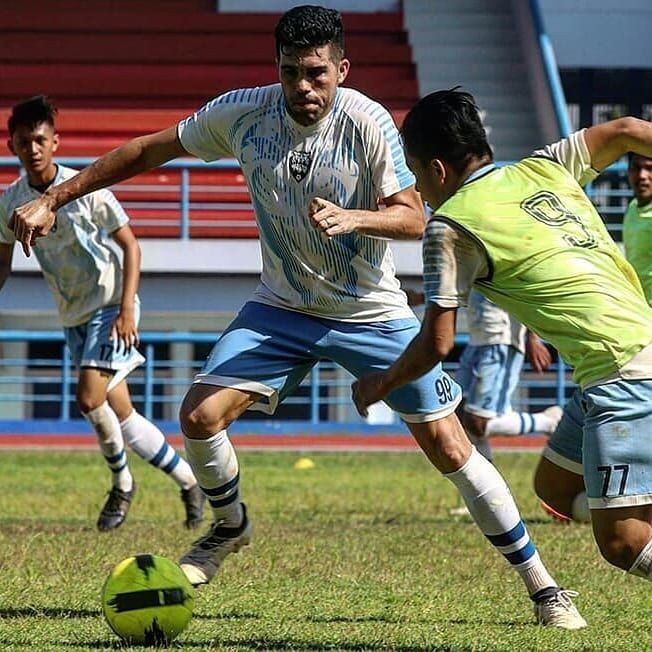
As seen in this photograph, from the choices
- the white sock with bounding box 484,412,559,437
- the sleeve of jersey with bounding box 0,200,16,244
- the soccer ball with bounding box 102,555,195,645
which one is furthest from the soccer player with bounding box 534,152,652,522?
the white sock with bounding box 484,412,559,437

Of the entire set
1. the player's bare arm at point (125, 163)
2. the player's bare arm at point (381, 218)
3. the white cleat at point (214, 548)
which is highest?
the player's bare arm at point (125, 163)

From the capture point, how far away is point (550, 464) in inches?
231

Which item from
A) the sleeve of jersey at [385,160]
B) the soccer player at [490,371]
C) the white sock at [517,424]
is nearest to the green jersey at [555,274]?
the sleeve of jersey at [385,160]

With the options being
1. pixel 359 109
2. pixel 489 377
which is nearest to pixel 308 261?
pixel 359 109

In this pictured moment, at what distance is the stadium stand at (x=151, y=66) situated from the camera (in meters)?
22.2

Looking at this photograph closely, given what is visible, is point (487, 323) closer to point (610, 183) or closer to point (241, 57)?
point (610, 183)

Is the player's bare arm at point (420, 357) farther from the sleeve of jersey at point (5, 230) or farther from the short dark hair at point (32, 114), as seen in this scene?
the short dark hair at point (32, 114)

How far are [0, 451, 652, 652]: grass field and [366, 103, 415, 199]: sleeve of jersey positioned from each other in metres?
1.58

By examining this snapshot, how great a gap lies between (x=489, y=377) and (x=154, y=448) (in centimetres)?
234

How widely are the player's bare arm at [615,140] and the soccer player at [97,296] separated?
385 centimetres

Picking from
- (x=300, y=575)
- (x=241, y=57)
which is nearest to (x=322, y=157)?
(x=300, y=575)

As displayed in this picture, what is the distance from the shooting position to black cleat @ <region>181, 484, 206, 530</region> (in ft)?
29.8

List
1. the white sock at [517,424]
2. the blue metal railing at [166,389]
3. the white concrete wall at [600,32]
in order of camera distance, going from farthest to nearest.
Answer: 1. the white concrete wall at [600,32]
2. the blue metal railing at [166,389]
3. the white sock at [517,424]

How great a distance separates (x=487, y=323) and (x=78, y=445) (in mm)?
9007
